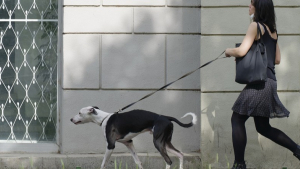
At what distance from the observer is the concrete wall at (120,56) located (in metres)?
8.36

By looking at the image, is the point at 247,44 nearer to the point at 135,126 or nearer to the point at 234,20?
the point at 135,126

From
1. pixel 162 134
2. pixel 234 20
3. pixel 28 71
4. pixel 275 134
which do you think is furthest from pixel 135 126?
pixel 28 71

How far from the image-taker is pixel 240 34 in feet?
26.5

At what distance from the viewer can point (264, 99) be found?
6484 millimetres

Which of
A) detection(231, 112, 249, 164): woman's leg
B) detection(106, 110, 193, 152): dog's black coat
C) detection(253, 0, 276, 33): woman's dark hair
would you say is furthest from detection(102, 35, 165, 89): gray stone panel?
detection(253, 0, 276, 33): woman's dark hair

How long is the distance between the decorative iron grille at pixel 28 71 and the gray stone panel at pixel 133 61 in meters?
0.81

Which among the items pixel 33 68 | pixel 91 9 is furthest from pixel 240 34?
pixel 33 68

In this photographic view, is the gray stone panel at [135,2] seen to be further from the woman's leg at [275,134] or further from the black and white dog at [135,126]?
the woman's leg at [275,134]

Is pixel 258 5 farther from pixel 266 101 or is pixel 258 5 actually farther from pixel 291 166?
pixel 291 166

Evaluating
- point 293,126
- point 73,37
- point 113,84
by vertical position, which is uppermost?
point 73,37

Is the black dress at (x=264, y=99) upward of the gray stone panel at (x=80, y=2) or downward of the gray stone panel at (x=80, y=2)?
downward

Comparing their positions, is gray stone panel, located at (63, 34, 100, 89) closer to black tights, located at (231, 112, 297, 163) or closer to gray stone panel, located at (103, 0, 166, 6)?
gray stone panel, located at (103, 0, 166, 6)

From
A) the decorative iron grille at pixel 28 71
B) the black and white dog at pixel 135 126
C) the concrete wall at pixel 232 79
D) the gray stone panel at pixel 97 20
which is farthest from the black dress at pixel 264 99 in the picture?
the decorative iron grille at pixel 28 71

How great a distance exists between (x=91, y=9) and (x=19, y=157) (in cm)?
220
